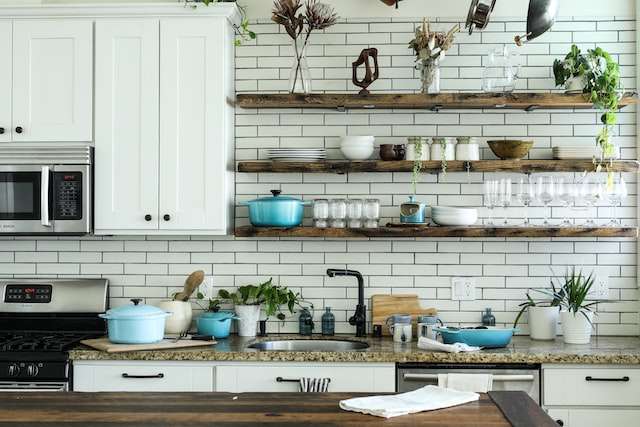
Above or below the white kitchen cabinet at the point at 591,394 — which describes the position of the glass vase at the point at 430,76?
above

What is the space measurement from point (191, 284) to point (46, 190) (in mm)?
951

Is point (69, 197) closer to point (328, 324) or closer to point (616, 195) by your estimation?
point (328, 324)

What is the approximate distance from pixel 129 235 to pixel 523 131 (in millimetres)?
2361

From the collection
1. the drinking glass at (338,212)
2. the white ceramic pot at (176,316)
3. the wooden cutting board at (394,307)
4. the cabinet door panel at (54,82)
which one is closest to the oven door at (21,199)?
the cabinet door panel at (54,82)

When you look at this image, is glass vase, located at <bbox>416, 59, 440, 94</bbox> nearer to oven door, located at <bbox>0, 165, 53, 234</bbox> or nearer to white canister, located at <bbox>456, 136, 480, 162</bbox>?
white canister, located at <bbox>456, 136, 480, 162</bbox>

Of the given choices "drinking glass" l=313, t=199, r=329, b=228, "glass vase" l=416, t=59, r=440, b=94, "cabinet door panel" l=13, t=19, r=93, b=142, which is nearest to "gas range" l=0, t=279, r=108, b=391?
"cabinet door panel" l=13, t=19, r=93, b=142

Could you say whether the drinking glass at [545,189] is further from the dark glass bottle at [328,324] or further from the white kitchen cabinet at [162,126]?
the white kitchen cabinet at [162,126]

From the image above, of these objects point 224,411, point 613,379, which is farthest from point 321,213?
point 224,411

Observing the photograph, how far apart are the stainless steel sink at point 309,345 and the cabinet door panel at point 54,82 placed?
151 cm

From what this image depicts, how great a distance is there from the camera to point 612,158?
17.6ft

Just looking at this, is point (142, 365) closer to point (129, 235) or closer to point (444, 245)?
point (129, 235)

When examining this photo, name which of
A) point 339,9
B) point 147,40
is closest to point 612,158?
point 339,9

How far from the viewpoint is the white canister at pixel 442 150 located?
5.31m

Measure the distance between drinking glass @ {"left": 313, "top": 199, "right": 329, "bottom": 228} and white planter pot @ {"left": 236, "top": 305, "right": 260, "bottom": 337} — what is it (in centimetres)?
60
